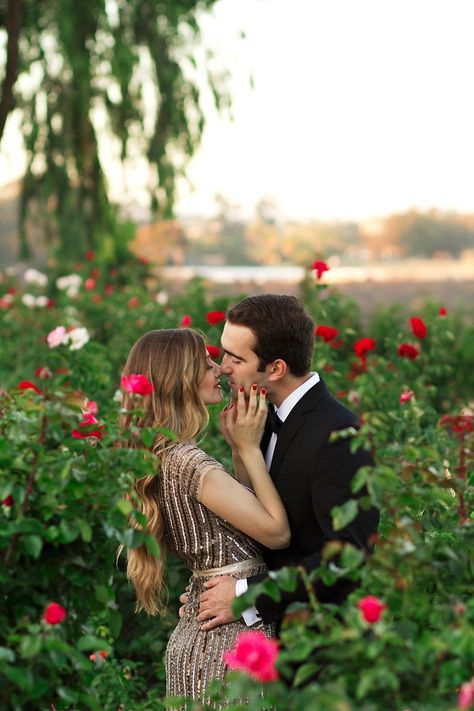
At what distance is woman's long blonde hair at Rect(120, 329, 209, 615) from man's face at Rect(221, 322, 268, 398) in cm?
8

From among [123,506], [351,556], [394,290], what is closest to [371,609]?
[351,556]

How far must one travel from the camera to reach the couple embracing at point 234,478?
247 centimetres

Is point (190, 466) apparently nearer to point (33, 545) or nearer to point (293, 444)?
point (293, 444)

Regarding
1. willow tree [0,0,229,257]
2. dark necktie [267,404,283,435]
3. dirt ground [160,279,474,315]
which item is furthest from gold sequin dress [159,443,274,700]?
dirt ground [160,279,474,315]

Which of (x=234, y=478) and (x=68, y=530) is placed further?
(x=234, y=478)

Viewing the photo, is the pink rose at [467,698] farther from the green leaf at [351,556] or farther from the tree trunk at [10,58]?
the tree trunk at [10,58]

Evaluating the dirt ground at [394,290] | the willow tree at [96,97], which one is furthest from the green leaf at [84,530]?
the dirt ground at [394,290]

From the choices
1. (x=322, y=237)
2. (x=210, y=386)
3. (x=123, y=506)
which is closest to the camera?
(x=123, y=506)

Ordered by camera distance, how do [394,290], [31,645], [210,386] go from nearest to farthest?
1. [31,645]
2. [210,386]
3. [394,290]

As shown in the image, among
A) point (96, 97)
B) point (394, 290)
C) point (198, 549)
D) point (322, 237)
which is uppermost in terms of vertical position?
point (96, 97)

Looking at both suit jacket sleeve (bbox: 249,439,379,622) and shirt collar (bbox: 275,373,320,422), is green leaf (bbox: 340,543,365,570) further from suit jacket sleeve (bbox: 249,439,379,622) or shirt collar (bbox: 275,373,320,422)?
shirt collar (bbox: 275,373,320,422)

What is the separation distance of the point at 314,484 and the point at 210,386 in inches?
14.8

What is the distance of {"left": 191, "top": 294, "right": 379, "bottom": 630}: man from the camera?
241cm

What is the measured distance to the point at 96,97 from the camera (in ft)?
37.1
